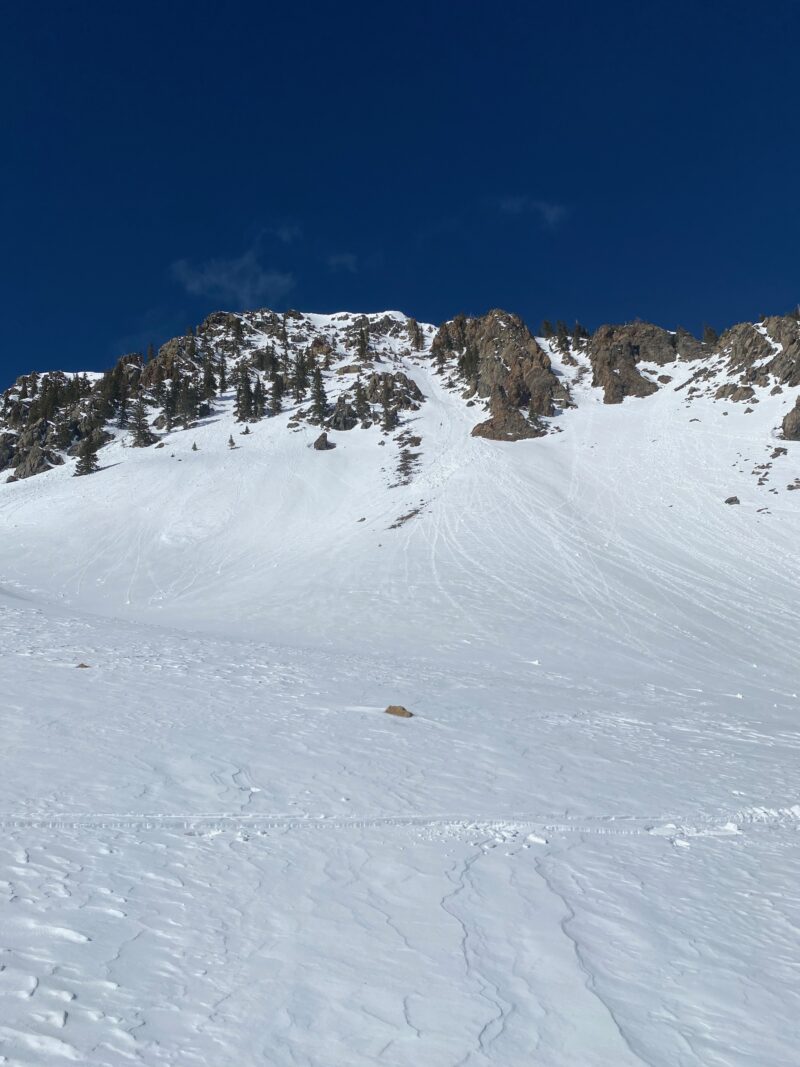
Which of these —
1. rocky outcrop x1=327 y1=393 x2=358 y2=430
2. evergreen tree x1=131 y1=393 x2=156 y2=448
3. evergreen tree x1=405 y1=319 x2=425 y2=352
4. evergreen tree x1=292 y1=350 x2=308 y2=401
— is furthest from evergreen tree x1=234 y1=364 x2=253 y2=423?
evergreen tree x1=405 y1=319 x2=425 y2=352

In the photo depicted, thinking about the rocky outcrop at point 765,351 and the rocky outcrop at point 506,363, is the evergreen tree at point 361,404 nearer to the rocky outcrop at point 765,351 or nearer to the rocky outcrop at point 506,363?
the rocky outcrop at point 506,363

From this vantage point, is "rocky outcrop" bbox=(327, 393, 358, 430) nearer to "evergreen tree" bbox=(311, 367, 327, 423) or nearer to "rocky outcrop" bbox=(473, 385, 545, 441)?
"evergreen tree" bbox=(311, 367, 327, 423)

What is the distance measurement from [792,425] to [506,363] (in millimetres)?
31339

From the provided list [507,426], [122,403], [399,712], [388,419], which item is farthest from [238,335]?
[399,712]

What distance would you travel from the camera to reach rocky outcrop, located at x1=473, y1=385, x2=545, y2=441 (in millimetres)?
56281

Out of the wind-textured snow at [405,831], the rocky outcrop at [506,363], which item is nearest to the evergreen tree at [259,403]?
the rocky outcrop at [506,363]

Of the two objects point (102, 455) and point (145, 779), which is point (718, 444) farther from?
point (102, 455)

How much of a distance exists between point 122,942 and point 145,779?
354 centimetres

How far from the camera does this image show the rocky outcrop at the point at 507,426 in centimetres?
5628

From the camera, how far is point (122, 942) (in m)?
4.64

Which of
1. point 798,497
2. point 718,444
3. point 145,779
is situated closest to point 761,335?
point 718,444

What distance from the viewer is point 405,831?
282 inches

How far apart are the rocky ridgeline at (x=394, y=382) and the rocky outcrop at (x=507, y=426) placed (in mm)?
118

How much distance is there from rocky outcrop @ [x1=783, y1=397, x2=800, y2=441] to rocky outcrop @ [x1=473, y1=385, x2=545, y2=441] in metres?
18.9
